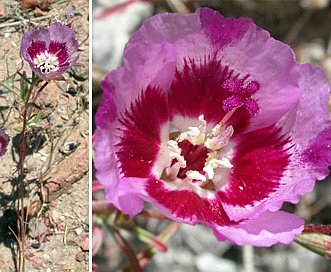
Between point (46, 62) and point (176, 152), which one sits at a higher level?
point (46, 62)

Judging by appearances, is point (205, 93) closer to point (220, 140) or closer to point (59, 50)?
point (220, 140)

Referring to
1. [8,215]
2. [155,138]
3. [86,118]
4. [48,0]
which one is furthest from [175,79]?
[8,215]

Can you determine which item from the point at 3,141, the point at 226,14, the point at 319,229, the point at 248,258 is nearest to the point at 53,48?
the point at 3,141

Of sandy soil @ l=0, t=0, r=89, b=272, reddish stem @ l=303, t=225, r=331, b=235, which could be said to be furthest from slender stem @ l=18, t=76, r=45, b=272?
reddish stem @ l=303, t=225, r=331, b=235

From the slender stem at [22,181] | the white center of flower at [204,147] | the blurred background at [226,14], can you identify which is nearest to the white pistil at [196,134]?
the white center of flower at [204,147]

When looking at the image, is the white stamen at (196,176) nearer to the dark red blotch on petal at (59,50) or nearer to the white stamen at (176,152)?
the white stamen at (176,152)

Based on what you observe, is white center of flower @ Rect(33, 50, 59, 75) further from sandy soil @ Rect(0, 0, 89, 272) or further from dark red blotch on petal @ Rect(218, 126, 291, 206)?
dark red blotch on petal @ Rect(218, 126, 291, 206)
